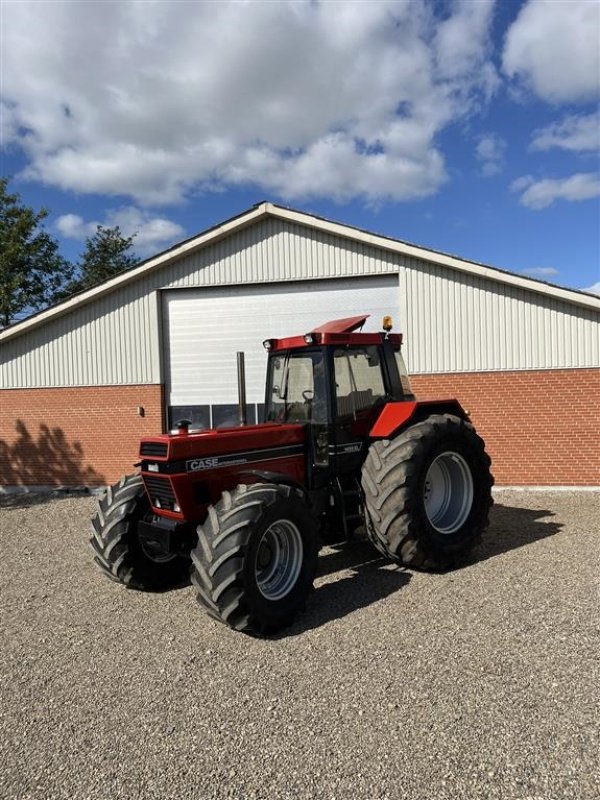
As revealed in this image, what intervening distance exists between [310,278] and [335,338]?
629 centimetres

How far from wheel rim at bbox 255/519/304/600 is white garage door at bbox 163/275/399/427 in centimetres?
720

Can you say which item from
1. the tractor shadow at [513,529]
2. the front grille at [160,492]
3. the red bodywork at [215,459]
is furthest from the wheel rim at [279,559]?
the tractor shadow at [513,529]

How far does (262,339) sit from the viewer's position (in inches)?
487

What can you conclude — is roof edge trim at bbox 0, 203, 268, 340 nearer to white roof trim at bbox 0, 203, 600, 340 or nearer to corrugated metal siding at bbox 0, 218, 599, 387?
white roof trim at bbox 0, 203, 600, 340

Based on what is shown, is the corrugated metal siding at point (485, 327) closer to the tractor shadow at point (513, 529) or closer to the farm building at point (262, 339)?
the farm building at point (262, 339)

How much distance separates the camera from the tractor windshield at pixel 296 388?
19.7 feet

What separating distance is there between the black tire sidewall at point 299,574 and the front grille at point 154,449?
107cm

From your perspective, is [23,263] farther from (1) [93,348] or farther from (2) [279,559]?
(2) [279,559]

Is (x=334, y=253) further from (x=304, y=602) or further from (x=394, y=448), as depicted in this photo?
(x=304, y=602)

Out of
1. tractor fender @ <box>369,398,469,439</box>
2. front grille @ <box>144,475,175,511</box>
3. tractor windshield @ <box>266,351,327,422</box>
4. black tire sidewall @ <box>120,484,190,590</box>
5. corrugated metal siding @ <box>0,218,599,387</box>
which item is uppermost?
corrugated metal siding @ <box>0,218,599,387</box>

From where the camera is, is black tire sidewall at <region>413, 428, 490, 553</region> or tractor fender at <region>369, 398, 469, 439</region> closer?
black tire sidewall at <region>413, 428, 490, 553</region>

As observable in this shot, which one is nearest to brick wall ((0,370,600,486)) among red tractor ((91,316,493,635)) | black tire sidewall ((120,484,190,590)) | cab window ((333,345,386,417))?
red tractor ((91,316,493,635))

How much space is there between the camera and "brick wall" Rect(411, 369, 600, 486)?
10852mm

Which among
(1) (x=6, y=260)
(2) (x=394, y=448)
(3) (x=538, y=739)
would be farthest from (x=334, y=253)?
(1) (x=6, y=260)
